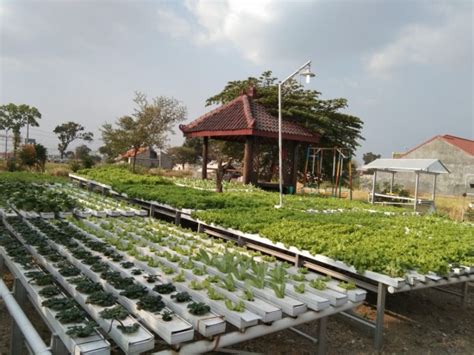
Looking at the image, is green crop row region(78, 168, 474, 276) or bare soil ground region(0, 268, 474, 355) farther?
green crop row region(78, 168, 474, 276)

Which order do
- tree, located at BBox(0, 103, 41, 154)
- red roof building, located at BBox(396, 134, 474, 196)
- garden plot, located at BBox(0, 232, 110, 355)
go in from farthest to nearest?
tree, located at BBox(0, 103, 41, 154) < red roof building, located at BBox(396, 134, 474, 196) < garden plot, located at BBox(0, 232, 110, 355)

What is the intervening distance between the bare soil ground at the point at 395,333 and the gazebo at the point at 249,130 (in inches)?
316

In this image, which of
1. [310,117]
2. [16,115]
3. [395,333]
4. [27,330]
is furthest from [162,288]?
[16,115]

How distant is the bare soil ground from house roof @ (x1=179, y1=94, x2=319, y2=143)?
7.96 meters

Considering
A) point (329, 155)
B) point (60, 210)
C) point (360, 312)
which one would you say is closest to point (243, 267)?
point (360, 312)

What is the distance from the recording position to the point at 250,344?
3805 millimetres

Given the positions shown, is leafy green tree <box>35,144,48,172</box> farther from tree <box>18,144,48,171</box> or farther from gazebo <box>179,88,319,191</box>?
gazebo <box>179,88,319,191</box>

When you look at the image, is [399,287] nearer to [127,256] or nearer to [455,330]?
[455,330]

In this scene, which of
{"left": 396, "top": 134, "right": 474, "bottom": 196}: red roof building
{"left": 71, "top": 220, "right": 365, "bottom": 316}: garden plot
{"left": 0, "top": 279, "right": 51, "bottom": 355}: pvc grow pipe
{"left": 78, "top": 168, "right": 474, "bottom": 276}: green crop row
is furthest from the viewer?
{"left": 396, "top": 134, "right": 474, "bottom": 196}: red roof building

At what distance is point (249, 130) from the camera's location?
12203 mm

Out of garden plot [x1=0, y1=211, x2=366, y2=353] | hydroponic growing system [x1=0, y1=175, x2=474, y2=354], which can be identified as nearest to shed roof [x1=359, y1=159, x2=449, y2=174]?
hydroponic growing system [x1=0, y1=175, x2=474, y2=354]

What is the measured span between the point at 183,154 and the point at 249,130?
38288 millimetres

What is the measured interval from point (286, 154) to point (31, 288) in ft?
41.0

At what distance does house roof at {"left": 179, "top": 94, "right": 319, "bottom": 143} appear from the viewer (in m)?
12.5
